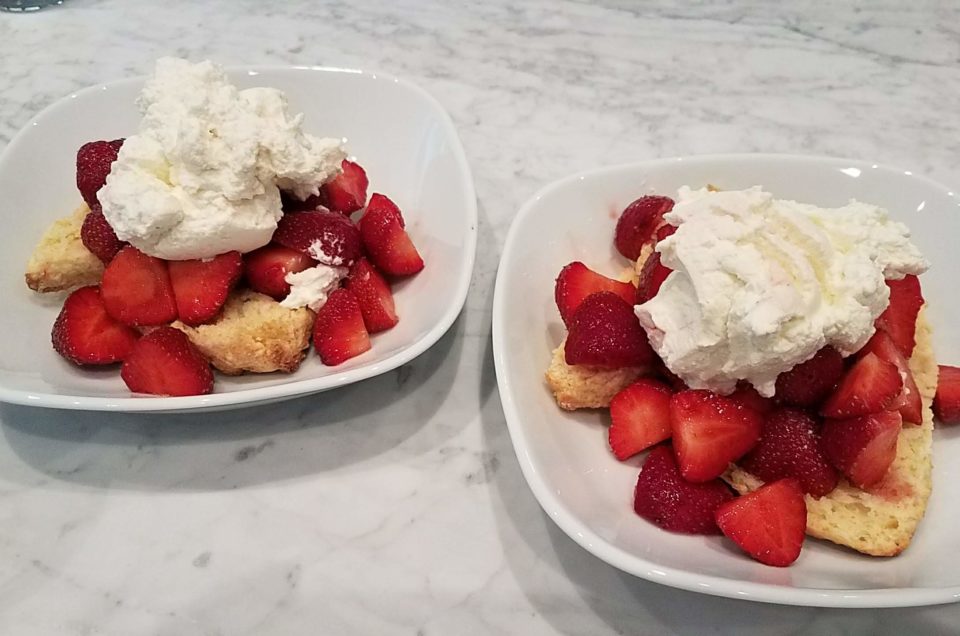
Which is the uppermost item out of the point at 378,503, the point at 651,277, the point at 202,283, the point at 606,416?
the point at 651,277

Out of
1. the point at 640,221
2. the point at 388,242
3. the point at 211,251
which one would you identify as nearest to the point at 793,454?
the point at 640,221

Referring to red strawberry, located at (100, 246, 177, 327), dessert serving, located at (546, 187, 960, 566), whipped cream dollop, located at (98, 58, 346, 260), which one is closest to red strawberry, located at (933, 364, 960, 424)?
dessert serving, located at (546, 187, 960, 566)

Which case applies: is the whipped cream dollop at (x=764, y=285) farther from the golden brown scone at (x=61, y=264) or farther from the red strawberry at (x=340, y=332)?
the golden brown scone at (x=61, y=264)

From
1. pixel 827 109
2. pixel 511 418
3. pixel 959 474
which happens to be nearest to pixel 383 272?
pixel 511 418

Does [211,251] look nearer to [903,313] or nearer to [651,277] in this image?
[651,277]

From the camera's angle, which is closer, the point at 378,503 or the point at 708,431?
the point at 708,431

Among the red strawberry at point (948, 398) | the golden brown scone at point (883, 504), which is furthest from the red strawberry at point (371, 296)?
the red strawberry at point (948, 398)
